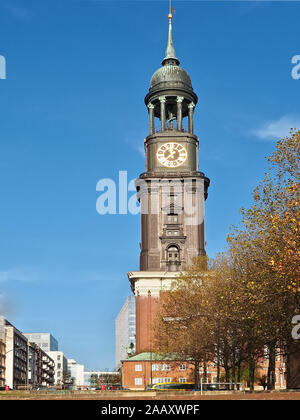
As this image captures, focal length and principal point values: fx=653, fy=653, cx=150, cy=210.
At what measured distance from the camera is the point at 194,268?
8900 centimetres

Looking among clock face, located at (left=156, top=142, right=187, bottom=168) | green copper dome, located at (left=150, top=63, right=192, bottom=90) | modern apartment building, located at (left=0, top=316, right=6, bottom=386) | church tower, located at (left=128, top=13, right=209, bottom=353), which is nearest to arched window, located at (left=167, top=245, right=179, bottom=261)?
church tower, located at (left=128, top=13, right=209, bottom=353)

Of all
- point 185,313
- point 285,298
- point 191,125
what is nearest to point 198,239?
point 191,125

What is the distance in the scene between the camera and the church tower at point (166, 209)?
11344 cm

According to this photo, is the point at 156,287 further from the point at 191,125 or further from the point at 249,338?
the point at 249,338

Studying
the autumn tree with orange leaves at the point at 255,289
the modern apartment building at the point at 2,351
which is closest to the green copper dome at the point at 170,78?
the autumn tree with orange leaves at the point at 255,289

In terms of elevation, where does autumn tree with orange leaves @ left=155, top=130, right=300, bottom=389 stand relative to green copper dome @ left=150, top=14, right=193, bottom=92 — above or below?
below

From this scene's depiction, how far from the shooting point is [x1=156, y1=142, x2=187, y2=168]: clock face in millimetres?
119500

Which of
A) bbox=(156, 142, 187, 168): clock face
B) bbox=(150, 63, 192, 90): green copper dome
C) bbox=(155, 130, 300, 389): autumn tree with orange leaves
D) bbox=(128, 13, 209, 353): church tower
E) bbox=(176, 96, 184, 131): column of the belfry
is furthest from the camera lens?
bbox=(150, 63, 192, 90): green copper dome

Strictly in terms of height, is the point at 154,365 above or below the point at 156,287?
below

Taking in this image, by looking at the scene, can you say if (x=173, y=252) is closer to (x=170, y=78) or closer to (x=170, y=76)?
(x=170, y=78)

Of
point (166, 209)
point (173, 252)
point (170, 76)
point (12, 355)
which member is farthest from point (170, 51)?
point (12, 355)

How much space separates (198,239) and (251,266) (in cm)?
6272

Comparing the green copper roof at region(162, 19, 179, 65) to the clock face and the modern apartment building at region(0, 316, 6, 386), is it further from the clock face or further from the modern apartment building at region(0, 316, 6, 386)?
the modern apartment building at region(0, 316, 6, 386)

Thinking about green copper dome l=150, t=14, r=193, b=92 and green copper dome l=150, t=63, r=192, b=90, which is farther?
green copper dome l=150, t=63, r=192, b=90
